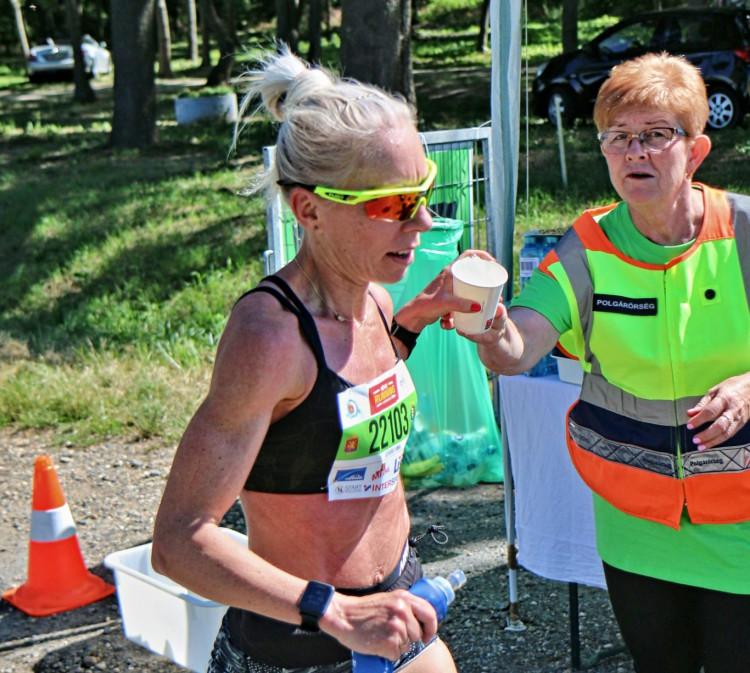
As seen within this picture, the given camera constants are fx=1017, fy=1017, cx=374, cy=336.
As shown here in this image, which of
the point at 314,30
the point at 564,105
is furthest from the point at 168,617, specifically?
the point at 314,30

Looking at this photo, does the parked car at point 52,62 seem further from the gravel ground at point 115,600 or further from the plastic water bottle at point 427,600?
the plastic water bottle at point 427,600

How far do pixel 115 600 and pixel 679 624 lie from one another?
8.68 feet

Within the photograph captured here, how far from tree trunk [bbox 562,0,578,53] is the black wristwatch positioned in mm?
19130

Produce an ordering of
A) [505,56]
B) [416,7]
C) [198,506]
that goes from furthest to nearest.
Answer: [416,7], [505,56], [198,506]

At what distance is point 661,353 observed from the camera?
2.22 meters

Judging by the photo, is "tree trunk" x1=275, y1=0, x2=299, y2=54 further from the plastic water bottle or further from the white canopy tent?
the plastic water bottle

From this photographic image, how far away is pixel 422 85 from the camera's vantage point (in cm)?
2180

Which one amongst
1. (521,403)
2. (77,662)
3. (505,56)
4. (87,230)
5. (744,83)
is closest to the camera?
(505,56)

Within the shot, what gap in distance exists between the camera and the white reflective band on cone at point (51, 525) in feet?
13.5

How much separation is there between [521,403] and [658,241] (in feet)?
4.05

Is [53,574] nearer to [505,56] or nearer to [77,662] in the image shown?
[77,662]

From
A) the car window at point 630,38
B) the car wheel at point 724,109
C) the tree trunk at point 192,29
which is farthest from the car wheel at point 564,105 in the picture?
the tree trunk at point 192,29

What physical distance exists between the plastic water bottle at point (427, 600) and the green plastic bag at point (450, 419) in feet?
10.8

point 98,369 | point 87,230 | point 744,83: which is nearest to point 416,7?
point 744,83
